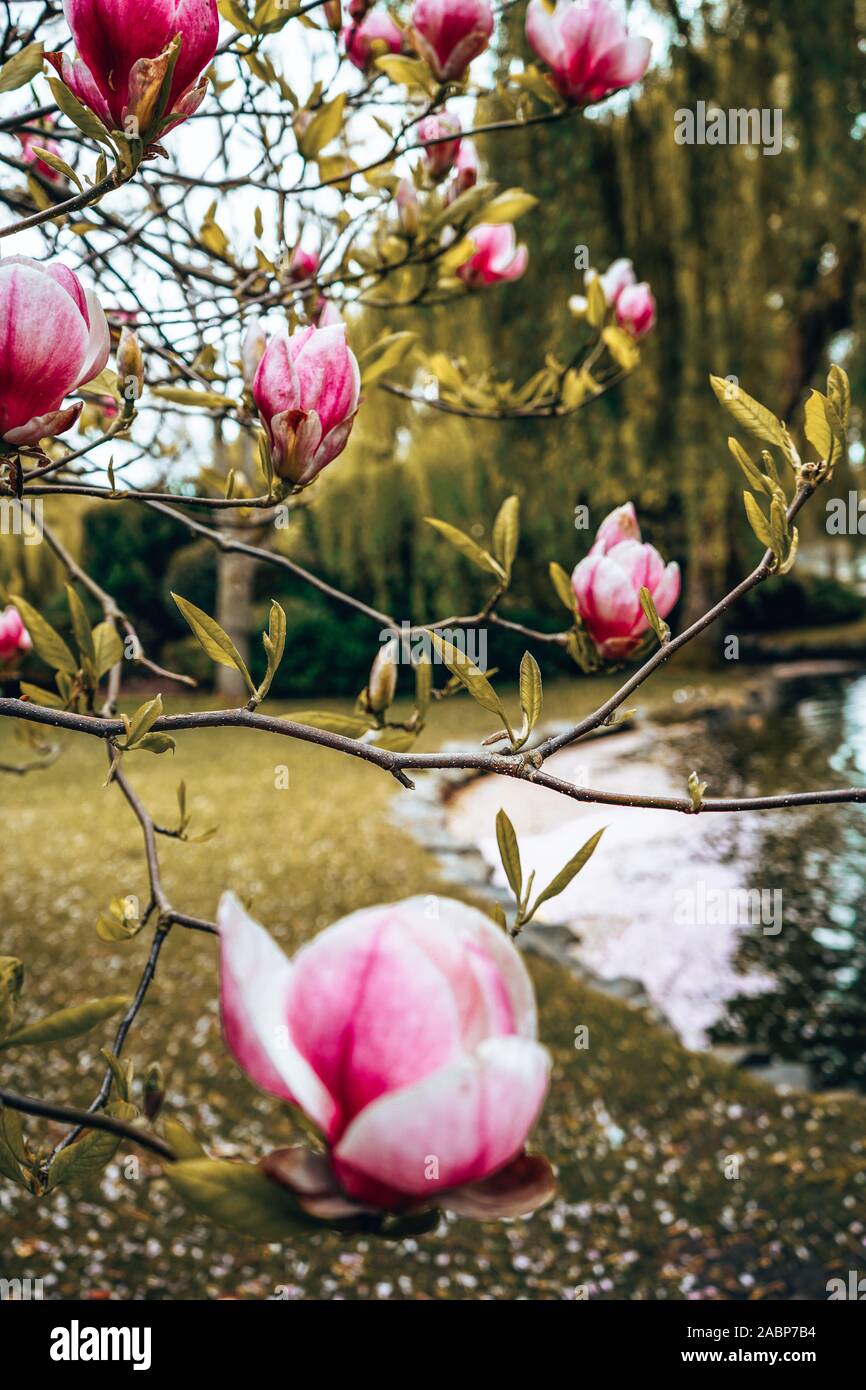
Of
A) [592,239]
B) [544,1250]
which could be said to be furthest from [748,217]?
[544,1250]

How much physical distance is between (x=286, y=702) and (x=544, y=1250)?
292 inches

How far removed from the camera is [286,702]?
9039 mm

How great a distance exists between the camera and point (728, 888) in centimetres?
416

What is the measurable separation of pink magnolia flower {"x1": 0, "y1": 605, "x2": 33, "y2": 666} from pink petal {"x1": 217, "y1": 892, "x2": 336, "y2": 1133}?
805 millimetres

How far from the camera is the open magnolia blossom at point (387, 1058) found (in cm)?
30

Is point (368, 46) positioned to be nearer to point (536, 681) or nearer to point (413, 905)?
point (536, 681)

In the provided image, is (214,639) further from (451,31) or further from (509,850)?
(451,31)

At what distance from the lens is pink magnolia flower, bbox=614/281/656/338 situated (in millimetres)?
1170

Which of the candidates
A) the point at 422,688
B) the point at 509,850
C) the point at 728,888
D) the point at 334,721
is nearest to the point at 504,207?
the point at 422,688

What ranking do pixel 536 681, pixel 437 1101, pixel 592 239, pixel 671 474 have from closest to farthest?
pixel 437 1101
pixel 536 681
pixel 592 239
pixel 671 474

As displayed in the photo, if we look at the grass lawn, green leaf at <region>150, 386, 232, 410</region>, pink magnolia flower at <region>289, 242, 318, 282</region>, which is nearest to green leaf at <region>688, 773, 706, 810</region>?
green leaf at <region>150, 386, 232, 410</region>

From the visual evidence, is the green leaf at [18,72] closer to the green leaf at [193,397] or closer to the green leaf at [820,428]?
the green leaf at [193,397]

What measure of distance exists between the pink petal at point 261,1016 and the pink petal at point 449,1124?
0.7 inches

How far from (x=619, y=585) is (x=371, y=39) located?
0.69 m
